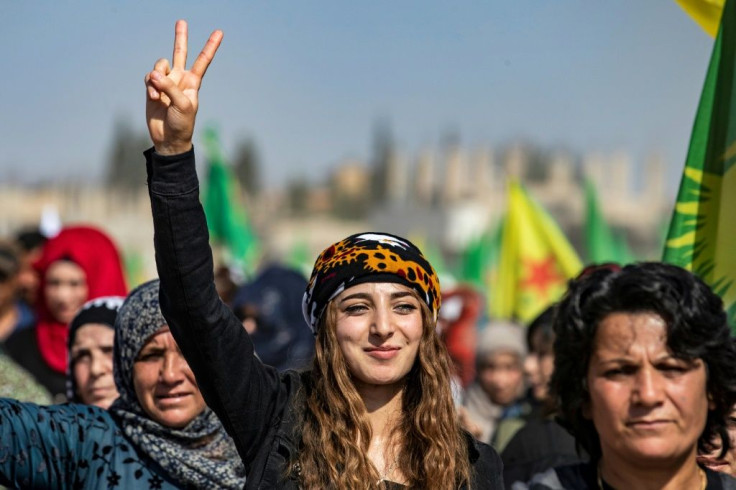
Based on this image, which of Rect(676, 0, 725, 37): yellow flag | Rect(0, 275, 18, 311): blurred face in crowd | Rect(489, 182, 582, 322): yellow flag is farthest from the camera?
Rect(489, 182, 582, 322): yellow flag

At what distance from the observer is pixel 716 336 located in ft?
9.01

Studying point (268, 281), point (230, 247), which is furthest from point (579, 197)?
point (268, 281)

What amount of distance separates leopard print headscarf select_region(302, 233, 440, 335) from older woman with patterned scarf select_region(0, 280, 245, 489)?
63cm

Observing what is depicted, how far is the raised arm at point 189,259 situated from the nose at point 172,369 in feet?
2.41

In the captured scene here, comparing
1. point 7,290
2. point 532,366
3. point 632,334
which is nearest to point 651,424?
point 632,334

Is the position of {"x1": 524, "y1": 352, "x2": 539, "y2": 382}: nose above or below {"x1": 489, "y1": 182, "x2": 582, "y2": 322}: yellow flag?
below

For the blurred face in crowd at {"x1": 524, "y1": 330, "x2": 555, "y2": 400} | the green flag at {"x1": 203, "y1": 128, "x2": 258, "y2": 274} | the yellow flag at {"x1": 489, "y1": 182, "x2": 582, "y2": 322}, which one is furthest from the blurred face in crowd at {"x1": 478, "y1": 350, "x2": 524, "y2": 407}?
the green flag at {"x1": 203, "y1": 128, "x2": 258, "y2": 274}

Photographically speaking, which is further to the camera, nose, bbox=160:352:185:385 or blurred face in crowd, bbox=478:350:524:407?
blurred face in crowd, bbox=478:350:524:407

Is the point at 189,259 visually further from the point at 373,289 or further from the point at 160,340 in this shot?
the point at 160,340

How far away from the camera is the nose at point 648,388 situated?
2.64m

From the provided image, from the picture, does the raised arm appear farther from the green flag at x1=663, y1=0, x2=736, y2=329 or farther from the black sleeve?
the green flag at x1=663, y1=0, x2=736, y2=329

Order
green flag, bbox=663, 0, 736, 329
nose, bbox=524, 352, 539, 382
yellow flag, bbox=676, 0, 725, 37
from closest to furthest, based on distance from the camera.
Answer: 1. green flag, bbox=663, 0, 736, 329
2. yellow flag, bbox=676, 0, 725, 37
3. nose, bbox=524, 352, 539, 382

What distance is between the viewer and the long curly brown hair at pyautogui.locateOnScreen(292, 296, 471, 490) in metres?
2.76

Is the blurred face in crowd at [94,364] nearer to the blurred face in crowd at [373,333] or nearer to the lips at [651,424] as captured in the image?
the blurred face in crowd at [373,333]
